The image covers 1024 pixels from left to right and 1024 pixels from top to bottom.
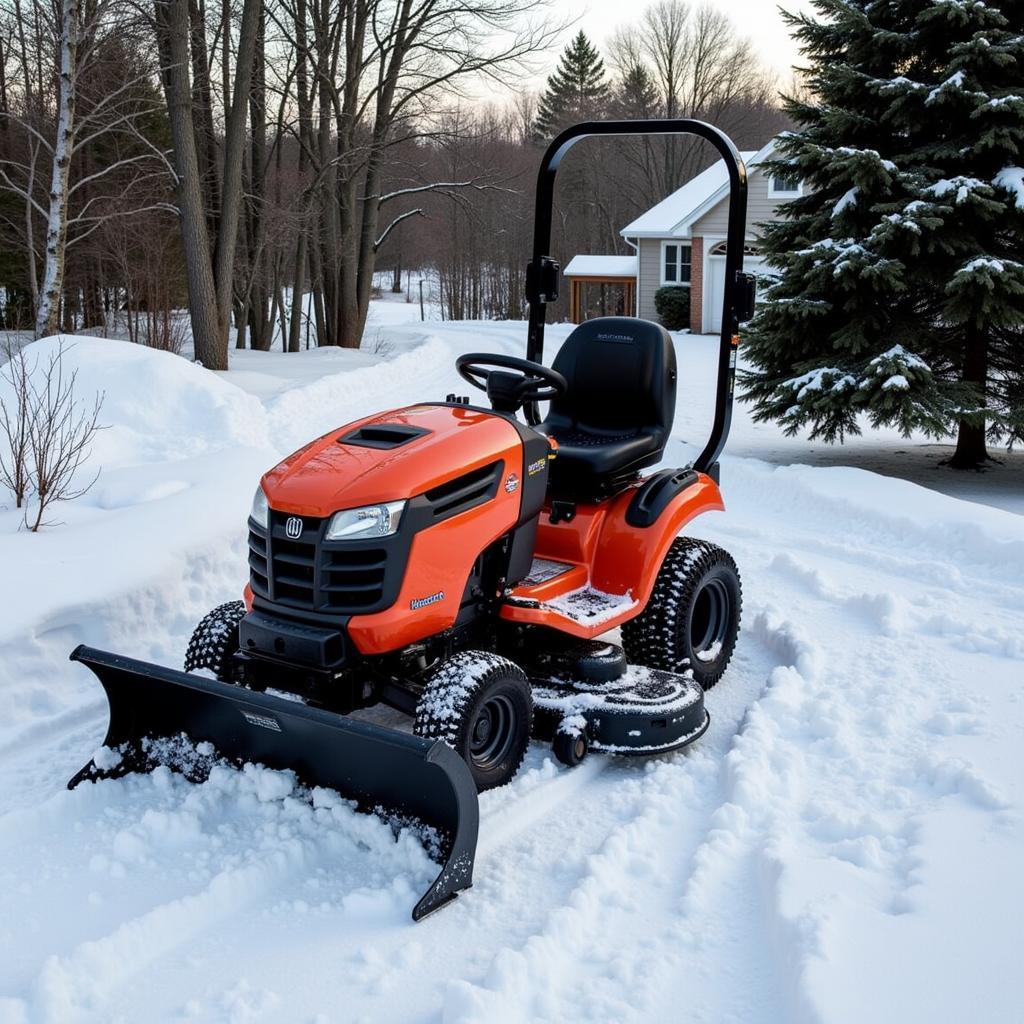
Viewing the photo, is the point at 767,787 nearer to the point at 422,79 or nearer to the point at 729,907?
the point at 729,907

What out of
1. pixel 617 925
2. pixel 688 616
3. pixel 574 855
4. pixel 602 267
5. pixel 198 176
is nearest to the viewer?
pixel 617 925

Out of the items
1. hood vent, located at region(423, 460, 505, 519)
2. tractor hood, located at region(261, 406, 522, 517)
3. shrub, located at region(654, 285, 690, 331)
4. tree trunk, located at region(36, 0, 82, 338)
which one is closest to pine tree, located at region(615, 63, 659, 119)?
shrub, located at region(654, 285, 690, 331)

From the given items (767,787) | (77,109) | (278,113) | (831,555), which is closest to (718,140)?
(767,787)

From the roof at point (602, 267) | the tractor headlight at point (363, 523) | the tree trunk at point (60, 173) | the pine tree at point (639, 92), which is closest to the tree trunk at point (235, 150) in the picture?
the tree trunk at point (60, 173)

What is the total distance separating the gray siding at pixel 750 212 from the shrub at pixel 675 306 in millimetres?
1946

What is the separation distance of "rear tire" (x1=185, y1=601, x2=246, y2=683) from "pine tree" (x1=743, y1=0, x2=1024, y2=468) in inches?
248

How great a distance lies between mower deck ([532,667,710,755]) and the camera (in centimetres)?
380

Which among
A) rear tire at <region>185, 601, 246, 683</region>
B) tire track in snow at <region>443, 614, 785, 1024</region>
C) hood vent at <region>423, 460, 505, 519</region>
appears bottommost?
tire track in snow at <region>443, 614, 785, 1024</region>

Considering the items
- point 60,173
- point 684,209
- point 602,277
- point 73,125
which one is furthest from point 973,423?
point 602,277

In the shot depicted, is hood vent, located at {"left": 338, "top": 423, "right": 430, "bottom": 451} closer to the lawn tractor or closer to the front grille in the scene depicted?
the lawn tractor

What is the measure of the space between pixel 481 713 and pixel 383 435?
102cm

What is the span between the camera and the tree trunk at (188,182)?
14.3 m

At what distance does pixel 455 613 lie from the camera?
3.65 metres

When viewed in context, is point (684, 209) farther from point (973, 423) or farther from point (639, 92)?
point (639, 92)
